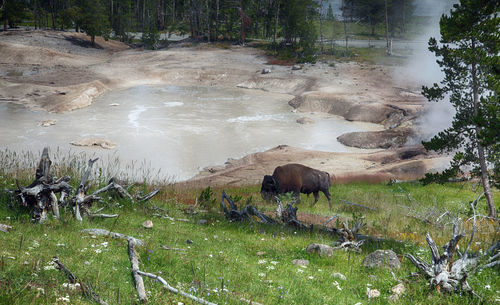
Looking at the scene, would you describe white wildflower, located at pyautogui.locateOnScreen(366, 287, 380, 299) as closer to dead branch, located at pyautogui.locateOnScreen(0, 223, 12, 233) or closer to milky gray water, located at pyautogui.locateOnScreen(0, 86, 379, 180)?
dead branch, located at pyautogui.locateOnScreen(0, 223, 12, 233)

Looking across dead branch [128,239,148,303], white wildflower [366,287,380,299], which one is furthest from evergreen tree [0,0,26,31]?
white wildflower [366,287,380,299]

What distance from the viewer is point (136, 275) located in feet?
19.8

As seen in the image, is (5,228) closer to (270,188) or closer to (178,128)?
(270,188)

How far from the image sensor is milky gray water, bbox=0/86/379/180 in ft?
109

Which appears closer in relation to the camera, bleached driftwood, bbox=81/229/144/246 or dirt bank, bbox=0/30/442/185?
bleached driftwood, bbox=81/229/144/246

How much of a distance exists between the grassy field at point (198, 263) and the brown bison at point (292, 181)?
5673 mm

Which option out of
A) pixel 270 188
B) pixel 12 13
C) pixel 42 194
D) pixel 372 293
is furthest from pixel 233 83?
pixel 372 293

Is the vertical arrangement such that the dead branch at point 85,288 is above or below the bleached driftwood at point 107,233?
above

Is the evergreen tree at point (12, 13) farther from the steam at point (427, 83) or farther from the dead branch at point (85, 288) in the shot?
the dead branch at point (85, 288)

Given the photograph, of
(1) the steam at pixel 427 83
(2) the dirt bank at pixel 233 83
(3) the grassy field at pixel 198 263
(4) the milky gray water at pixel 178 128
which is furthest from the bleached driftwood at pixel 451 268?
(1) the steam at pixel 427 83

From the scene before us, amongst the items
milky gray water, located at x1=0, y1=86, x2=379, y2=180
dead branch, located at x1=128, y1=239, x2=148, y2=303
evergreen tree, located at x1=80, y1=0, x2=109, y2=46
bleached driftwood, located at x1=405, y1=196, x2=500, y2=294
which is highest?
evergreen tree, located at x1=80, y1=0, x2=109, y2=46

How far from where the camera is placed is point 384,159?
31938mm

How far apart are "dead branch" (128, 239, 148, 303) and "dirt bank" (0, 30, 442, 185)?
18117 mm

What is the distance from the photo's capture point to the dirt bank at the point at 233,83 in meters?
30.4
